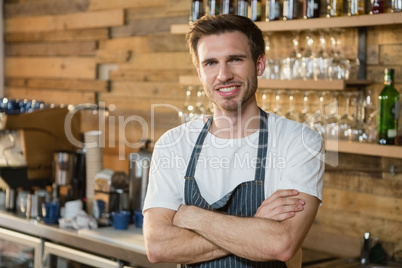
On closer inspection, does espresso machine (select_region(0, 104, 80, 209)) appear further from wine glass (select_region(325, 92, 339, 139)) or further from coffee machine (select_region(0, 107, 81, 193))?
wine glass (select_region(325, 92, 339, 139))

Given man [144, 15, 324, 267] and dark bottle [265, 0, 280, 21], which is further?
dark bottle [265, 0, 280, 21]

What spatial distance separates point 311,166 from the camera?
6.86 ft

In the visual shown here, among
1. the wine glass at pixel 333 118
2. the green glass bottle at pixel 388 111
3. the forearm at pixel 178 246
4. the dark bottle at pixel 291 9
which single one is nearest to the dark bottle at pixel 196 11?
the dark bottle at pixel 291 9

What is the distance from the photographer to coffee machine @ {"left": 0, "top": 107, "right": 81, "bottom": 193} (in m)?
3.76

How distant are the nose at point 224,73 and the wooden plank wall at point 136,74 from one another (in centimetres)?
106

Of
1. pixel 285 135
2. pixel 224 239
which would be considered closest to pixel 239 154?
pixel 285 135

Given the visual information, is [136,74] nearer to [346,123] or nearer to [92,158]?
[92,158]

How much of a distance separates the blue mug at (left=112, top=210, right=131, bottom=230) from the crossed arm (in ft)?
3.24

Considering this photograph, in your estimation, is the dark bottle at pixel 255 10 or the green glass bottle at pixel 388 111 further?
the dark bottle at pixel 255 10

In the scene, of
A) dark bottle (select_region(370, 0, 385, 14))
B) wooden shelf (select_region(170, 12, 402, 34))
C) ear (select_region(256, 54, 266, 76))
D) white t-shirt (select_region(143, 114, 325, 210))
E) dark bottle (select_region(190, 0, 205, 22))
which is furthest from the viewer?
dark bottle (select_region(190, 0, 205, 22))

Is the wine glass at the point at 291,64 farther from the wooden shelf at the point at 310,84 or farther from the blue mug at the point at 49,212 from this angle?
the blue mug at the point at 49,212

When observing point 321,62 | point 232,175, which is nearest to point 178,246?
point 232,175

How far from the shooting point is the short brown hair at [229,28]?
226 cm

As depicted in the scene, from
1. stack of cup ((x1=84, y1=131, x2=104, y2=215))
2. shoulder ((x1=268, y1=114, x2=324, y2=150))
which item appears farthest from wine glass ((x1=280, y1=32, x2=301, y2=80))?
stack of cup ((x1=84, y1=131, x2=104, y2=215))
